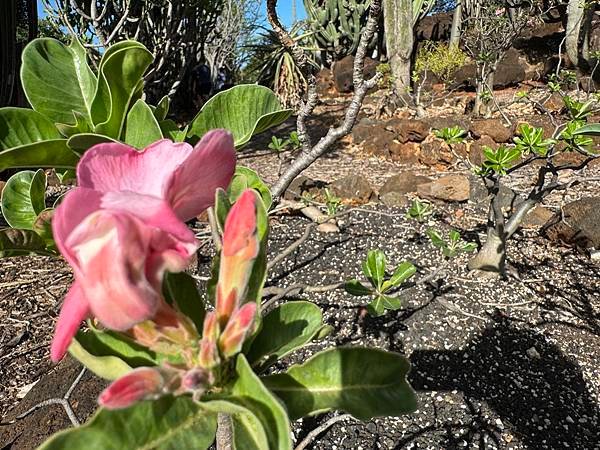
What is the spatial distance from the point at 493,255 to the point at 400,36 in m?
6.12

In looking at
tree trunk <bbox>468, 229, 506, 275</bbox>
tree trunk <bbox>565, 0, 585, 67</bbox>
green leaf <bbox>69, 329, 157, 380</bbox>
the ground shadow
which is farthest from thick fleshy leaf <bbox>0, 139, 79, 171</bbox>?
tree trunk <bbox>565, 0, 585, 67</bbox>

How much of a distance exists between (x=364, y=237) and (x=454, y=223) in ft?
2.16

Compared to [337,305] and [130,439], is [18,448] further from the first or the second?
[337,305]

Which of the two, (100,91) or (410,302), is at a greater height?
(100,91)

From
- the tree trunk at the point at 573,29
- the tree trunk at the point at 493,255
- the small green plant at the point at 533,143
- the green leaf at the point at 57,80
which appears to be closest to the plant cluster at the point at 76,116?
the green leaf at the point at 57,80

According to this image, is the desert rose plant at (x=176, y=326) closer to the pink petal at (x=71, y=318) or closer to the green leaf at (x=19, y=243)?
the pink petal at (x=71, y=318)

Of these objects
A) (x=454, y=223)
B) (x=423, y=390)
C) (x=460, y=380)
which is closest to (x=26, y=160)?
(x=423, y=390)

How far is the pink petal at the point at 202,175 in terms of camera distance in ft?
1.25

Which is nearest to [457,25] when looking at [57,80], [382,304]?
[382,304]

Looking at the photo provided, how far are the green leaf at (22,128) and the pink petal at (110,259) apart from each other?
41cm

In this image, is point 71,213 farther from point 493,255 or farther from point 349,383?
point 493,255

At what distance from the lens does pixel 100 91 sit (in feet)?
2.18

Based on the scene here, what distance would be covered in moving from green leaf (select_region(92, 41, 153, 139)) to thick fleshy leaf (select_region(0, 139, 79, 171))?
0.05 m

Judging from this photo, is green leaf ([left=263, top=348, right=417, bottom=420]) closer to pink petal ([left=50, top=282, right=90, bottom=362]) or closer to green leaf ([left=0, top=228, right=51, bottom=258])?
pink petal ([left=50, top=282, right=90, bottom=362])
